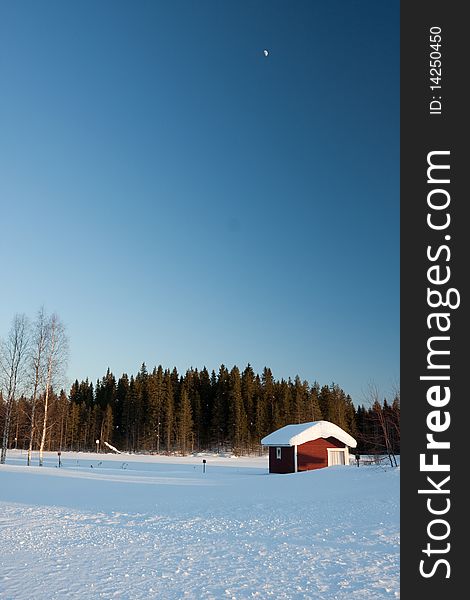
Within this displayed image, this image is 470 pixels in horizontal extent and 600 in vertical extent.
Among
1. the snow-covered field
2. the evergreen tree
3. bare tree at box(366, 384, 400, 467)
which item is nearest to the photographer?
the snow-covered field

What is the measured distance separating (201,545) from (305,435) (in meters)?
26.3

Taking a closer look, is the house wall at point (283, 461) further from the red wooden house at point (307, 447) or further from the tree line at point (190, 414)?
the tree line at point (190, 414)

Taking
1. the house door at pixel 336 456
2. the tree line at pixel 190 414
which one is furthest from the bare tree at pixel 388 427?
the tree line at pixel 190 414

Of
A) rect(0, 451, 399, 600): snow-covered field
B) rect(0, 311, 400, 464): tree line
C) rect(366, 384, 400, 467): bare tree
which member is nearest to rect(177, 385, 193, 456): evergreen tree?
rect(0, 311, 400, 464): tree line

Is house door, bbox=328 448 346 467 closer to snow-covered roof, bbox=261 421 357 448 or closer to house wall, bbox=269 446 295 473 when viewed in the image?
snow-covered roof, bbox=261 421 357 448

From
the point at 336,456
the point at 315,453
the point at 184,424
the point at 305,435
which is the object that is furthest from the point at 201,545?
the point at 184,424

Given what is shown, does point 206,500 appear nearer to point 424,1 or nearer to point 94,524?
point 94,524

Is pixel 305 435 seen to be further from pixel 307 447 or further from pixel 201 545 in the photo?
pixel 201 545

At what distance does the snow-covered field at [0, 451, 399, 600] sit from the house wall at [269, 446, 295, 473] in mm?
15871

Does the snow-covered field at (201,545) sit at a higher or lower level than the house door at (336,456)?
higher

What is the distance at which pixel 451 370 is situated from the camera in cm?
551

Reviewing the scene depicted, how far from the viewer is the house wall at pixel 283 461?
35228 mm

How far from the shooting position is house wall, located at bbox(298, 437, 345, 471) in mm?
35438

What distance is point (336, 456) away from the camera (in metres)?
37.8
